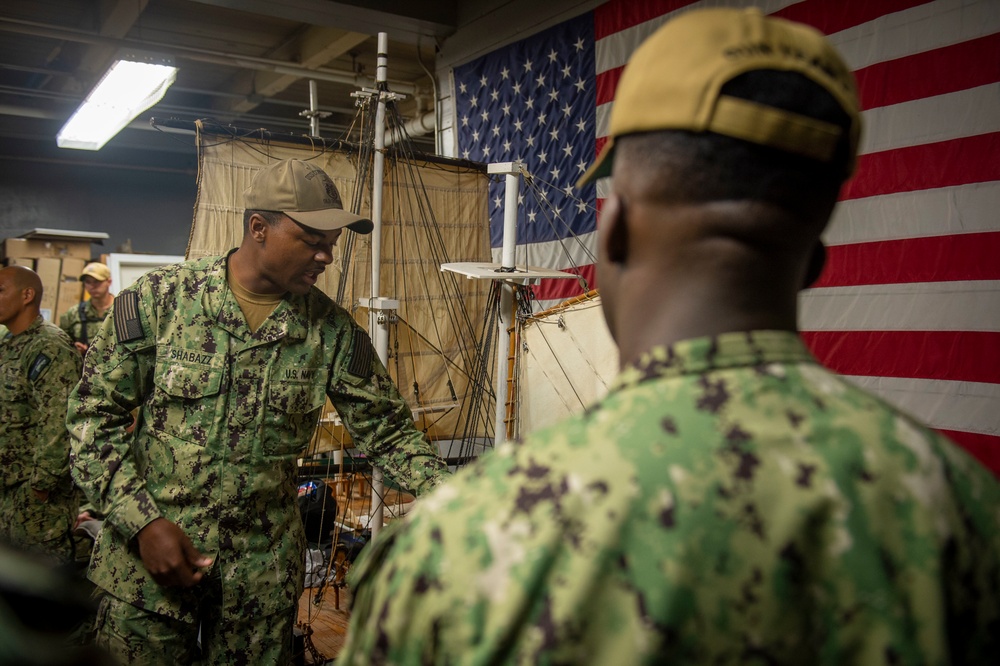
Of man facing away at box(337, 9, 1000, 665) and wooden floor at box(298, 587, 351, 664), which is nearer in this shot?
man facing away at box(337, 9, 1000, 665)

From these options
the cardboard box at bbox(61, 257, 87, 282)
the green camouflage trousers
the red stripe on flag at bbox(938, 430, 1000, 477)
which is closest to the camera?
the green camouflage trousers

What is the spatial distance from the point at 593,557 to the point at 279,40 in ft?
23.7

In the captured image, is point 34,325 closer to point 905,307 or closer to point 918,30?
point 905,307

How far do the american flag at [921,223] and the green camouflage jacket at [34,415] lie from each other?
3.86 meters

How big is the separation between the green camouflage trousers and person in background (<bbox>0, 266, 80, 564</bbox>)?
234 cm

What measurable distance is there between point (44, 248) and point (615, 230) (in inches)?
376

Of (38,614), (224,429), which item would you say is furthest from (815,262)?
(224,429)

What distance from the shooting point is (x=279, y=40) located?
695 cm

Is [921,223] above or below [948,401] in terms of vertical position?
above

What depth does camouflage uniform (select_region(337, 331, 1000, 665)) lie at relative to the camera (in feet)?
1.90

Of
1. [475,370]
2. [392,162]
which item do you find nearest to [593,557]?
[475,370]

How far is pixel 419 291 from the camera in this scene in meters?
5.74

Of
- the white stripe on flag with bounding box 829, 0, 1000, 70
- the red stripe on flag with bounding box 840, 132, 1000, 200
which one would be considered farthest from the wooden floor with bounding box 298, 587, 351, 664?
the white stripe on flag with bounding box 829, 0, 1000, 70

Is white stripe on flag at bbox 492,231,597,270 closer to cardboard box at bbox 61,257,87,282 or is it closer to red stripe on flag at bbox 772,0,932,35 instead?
red stripe on flag at bbox 772,0,932,35
